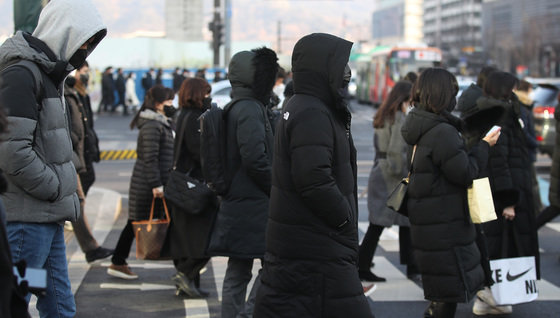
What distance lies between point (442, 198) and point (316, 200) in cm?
151

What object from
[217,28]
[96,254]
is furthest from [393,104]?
[217,28]

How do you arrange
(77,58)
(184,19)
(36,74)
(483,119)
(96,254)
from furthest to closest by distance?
(184,19), (96,254), (483,119), (77,58), (36,74)

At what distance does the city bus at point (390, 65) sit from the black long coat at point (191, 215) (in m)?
29.2

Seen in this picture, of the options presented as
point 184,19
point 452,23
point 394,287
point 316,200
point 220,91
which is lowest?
point 394,287

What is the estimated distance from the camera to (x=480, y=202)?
203 inches

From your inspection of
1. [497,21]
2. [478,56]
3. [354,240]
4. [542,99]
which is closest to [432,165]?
[354,240]

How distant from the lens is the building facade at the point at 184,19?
74.1 meters

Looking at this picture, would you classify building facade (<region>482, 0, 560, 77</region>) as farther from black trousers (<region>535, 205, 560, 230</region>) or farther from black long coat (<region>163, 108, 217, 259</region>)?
black long coat (<region>163, 108, 217, 259</region>)

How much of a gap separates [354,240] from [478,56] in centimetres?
9678

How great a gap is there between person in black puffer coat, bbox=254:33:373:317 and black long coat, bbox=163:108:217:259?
8.07 ft

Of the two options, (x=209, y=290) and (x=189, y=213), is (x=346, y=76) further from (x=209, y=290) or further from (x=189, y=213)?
(x=209, y=290)

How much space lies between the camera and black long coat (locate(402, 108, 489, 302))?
5066 millimetres

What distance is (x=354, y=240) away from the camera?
4047 mm

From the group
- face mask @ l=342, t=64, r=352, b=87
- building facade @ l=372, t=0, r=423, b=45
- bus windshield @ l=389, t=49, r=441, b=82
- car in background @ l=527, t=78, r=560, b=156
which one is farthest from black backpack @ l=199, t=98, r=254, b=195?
building facade @ l=372, t=0, r=423, b=45
